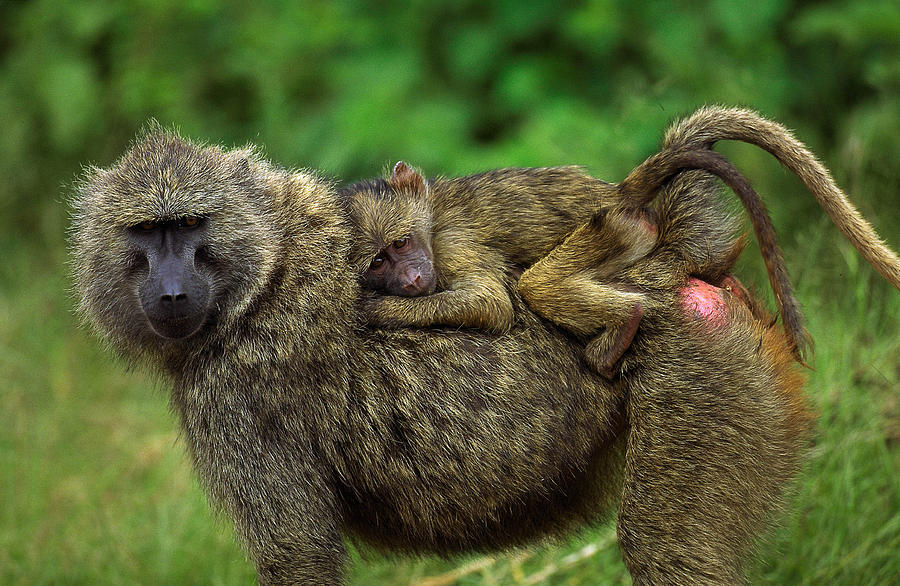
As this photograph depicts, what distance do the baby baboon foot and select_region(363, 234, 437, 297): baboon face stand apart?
0.57 m

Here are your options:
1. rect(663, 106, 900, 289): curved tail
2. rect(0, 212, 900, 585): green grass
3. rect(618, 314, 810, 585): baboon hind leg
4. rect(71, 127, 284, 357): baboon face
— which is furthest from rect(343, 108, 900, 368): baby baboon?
rect(0, 212, 900, 585): green grass

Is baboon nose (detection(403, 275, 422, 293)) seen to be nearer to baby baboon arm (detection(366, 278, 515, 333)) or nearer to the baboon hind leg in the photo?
baby baboon arm (detection(366, 278, 515, 333))

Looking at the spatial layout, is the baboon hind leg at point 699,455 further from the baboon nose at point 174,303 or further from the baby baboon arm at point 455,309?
the baboon nose at point 174,303

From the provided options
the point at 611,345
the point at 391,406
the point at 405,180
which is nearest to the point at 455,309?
the point at 391,406

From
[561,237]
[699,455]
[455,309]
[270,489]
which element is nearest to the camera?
[699,455]

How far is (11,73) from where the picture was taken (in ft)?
24.5

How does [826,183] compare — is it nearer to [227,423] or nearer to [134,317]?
[227,423]

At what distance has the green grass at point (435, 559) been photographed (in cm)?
365

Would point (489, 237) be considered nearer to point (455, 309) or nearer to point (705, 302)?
point (455, 309)

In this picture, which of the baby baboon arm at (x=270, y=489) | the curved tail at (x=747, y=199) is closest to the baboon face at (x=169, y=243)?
the baby baboon arm at (x=270, y=489)

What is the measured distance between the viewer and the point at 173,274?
274 cm

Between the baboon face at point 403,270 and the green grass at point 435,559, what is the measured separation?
0.82m

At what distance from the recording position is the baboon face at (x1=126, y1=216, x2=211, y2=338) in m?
2.72

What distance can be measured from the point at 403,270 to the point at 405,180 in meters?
0.38
